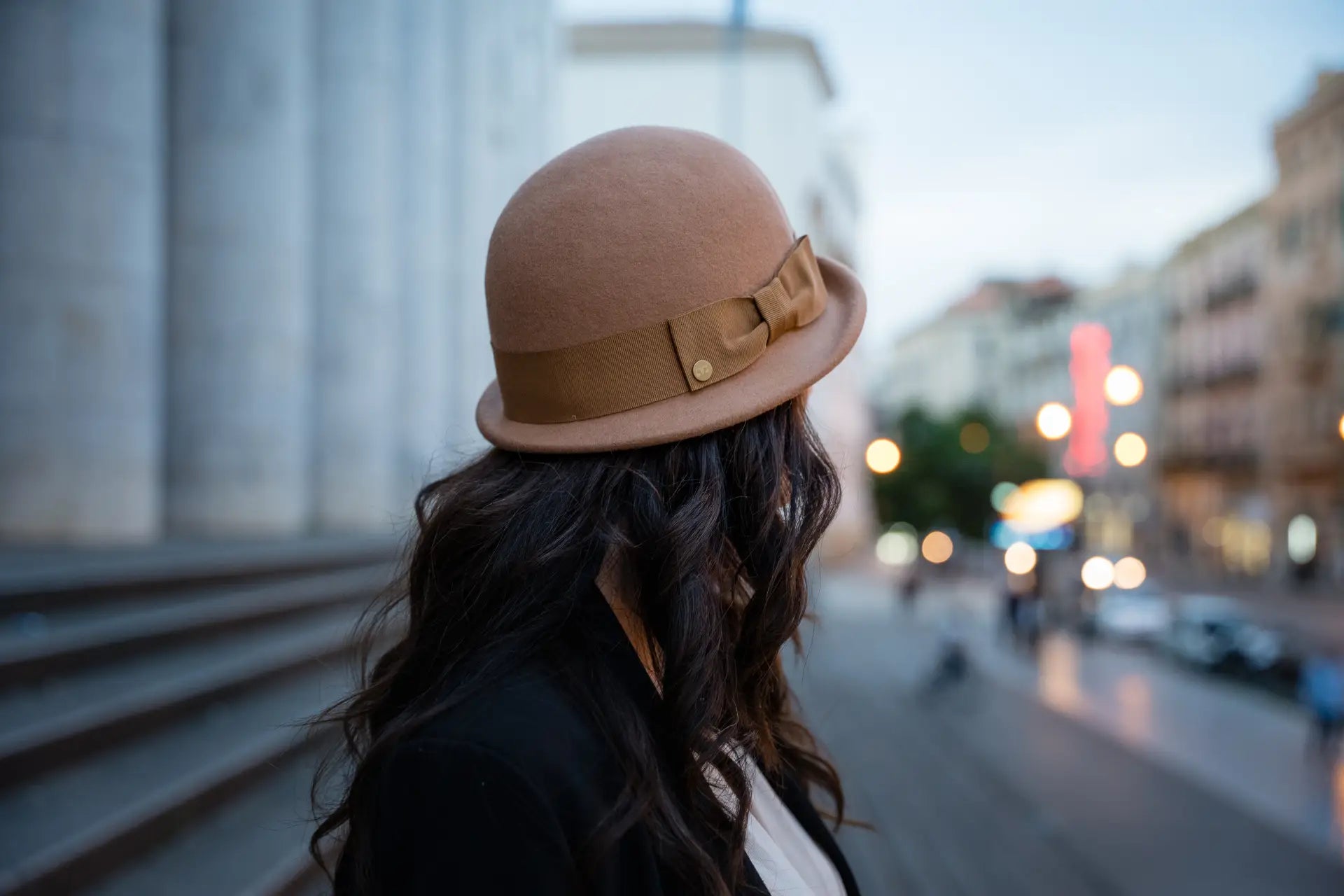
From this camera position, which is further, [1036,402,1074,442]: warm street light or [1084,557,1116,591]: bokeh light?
[1084,557,1116,591]: bokeh light

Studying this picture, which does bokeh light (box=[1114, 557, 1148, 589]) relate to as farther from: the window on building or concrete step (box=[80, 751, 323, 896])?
concrete step (box=[80, 751, 323, 896])

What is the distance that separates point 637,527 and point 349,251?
11.3 meters

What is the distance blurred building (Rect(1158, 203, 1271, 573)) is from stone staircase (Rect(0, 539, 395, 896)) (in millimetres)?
32814

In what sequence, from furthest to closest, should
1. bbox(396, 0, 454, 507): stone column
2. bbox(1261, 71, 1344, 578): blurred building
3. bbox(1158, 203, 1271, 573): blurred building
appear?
1. bbox(1158, 203, 1271, 573): blurred building
2. bbox(1261, 71, 1344, 578): blurred building
3. bbox(396, 0, 454, 507): stone column

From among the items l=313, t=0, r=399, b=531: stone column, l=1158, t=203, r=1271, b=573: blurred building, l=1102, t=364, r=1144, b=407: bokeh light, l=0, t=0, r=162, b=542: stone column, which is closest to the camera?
l=0, t=0, r=162, b=542: stone column

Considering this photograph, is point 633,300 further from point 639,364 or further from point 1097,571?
point 1097,571

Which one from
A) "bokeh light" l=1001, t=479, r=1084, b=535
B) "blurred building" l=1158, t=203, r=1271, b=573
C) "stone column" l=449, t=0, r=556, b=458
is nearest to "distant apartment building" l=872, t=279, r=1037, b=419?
"blurred building" l=1158, t=203, r=1271, b=573

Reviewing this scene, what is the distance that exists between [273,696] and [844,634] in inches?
844

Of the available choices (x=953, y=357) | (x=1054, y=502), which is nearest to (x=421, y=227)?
(x=1054, y=502)

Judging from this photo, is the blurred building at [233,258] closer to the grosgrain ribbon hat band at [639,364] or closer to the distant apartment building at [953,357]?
the grosgrain ribbon hat band at [639,364]

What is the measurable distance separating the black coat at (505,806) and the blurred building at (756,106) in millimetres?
797

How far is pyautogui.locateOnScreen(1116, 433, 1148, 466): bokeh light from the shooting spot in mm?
8758

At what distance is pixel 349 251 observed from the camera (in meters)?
11.8

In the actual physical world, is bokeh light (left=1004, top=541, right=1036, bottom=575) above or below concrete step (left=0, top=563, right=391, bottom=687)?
below
